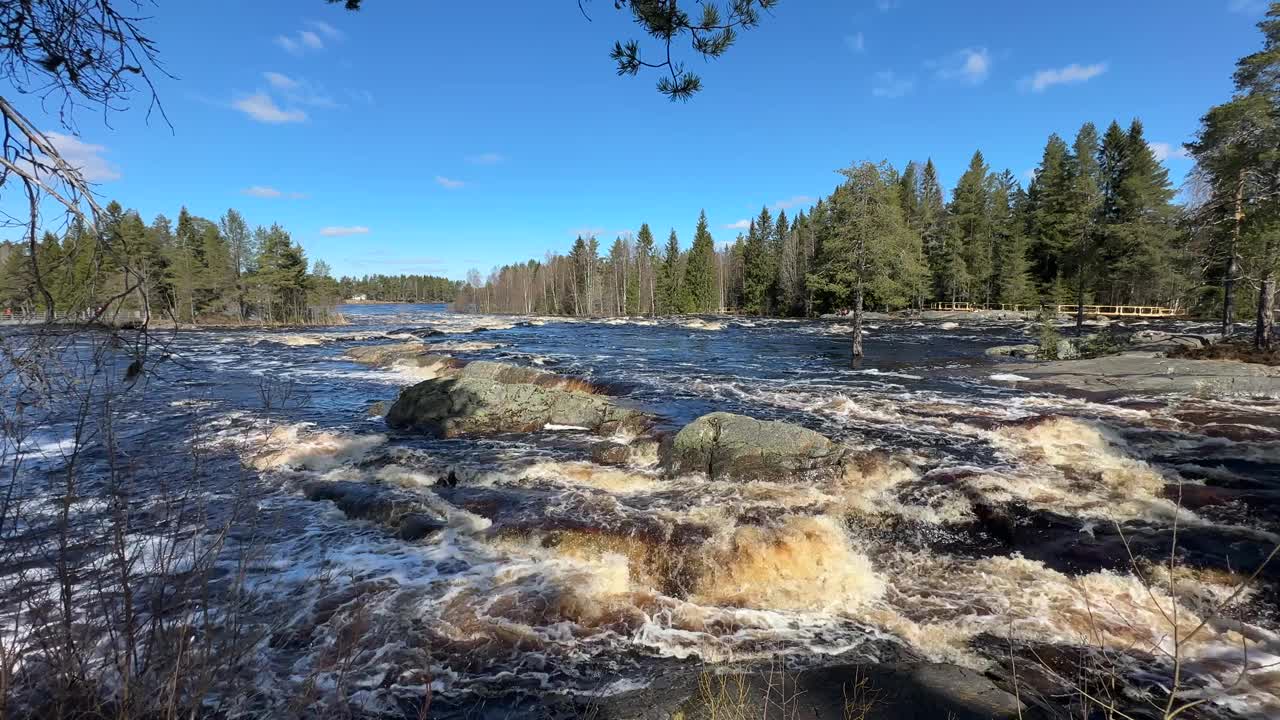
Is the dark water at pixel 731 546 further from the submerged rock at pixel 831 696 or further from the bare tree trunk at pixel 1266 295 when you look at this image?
the bare tree trunk at pixel 1266 295

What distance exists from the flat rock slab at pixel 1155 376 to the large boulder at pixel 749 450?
1120cm

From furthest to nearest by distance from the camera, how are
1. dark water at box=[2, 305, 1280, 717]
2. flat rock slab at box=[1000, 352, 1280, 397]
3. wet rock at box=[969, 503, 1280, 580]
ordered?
flat rock slab at box=[1000, 352, 1280, 397] → wet rock at box=[969, 503, 1280, 580] → dark water at box=[2, 305, 1280, 717]

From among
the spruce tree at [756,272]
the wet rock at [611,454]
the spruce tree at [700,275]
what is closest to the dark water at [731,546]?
the wet rock at [611,454]

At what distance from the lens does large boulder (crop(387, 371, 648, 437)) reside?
13359 mm

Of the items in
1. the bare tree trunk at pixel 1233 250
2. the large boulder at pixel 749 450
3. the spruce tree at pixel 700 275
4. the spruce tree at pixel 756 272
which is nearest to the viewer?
the large boulder at pixel 749 450

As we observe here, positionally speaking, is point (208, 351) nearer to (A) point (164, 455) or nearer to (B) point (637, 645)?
(A) point (164, 455)

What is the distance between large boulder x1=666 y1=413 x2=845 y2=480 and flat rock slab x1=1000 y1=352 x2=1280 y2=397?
11.2 meters

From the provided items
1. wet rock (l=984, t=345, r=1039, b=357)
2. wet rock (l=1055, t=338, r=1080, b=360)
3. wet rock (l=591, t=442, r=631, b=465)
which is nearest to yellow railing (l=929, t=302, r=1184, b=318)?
wet rock (l=984, t=345, r=1039, b=357)

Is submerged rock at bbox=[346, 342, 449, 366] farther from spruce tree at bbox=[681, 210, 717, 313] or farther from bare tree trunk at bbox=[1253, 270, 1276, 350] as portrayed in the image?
spruce tree at bbox=[681, 210, 717, 313]

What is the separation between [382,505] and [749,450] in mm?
6204

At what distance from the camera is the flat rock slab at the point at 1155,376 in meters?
14.5

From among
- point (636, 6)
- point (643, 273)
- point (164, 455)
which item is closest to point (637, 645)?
point (636, 6)

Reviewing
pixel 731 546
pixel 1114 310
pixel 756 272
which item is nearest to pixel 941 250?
pixel 1114 310

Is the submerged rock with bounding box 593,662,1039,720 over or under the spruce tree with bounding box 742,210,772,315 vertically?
under
